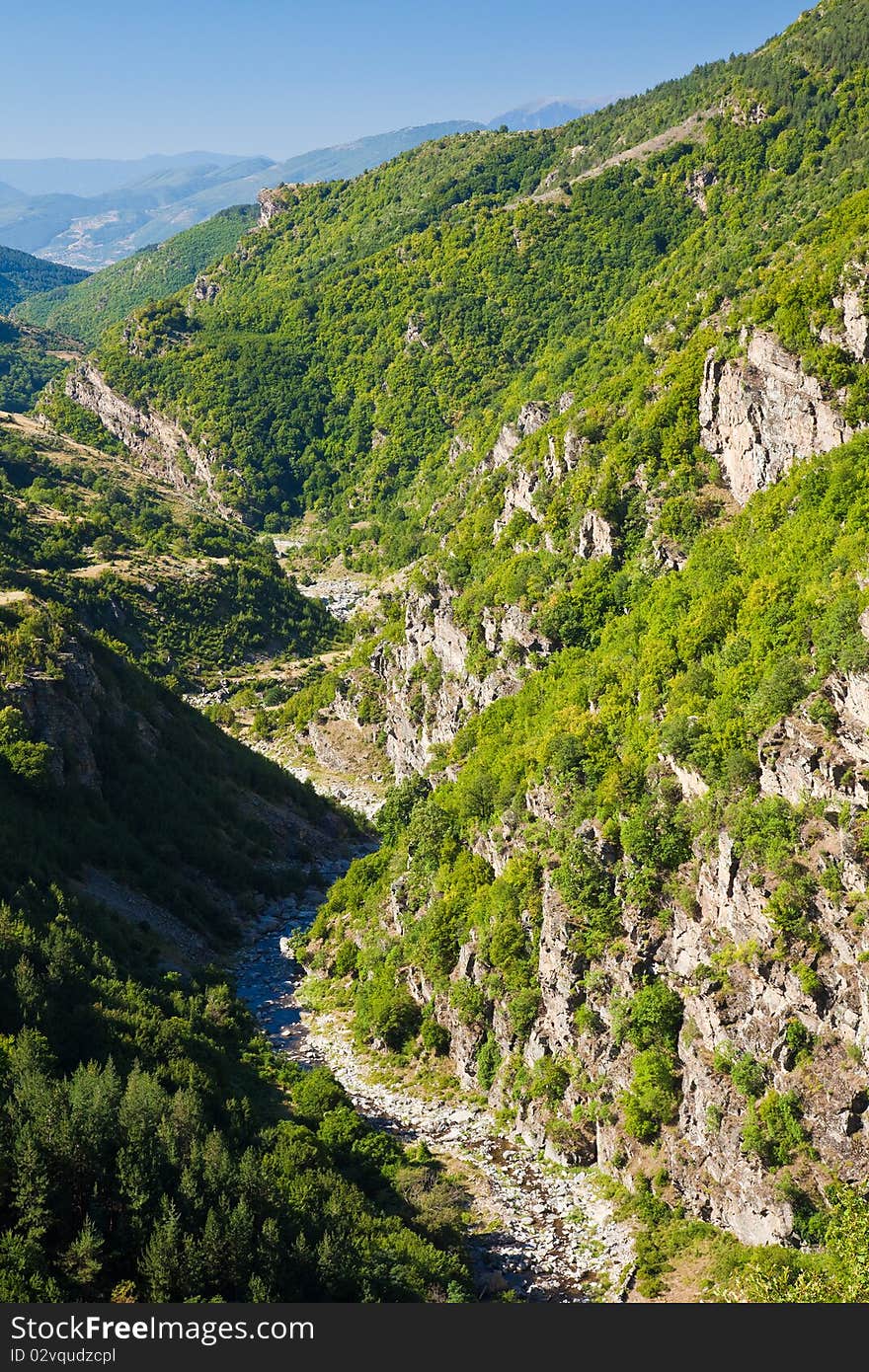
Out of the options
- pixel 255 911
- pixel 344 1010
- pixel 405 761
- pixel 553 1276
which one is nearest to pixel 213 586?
pixel 405 761

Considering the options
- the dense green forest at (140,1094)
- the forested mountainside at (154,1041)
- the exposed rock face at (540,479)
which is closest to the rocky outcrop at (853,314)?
the exposed rock face at (540,479)

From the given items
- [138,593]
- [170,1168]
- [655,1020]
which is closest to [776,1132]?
[655,1020]

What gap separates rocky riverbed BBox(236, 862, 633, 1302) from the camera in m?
52.6

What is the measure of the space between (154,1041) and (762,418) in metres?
68.6

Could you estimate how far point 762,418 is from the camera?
291ft

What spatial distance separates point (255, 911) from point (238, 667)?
3515 inches

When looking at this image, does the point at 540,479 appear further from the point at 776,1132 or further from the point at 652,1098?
the point at 776,1132

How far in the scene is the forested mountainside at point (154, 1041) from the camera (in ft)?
139

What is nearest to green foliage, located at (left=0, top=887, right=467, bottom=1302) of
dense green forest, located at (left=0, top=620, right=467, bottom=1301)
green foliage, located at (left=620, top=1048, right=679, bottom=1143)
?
dense green forest, located at (left=0, top=620, right=467, bottom=1301)

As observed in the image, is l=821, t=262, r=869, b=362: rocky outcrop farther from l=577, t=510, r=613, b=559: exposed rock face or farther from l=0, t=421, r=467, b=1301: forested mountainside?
l=0, t=421, r=467, b=1301: forested mountainside

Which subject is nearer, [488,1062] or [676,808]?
[676,808]

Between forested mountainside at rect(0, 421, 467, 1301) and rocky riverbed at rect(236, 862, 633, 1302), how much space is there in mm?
3033

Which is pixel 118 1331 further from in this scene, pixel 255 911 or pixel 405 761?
pixel 405 761

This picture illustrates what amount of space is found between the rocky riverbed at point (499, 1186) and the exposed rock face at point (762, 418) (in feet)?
188
